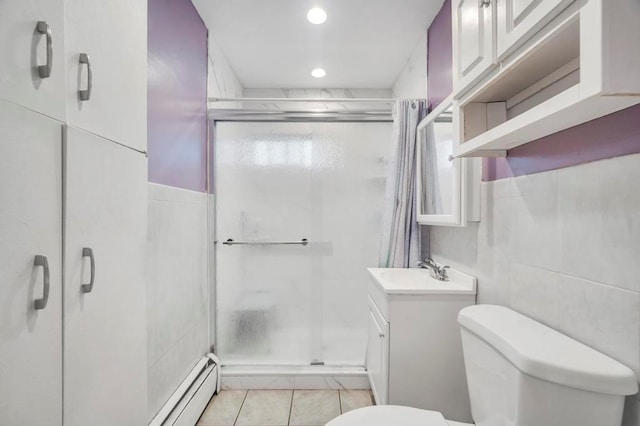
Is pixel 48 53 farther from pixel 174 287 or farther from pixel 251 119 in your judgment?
pixel 251 119

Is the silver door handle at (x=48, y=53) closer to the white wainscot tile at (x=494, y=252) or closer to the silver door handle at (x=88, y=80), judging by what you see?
the silver door handle at (x=88, y=80)

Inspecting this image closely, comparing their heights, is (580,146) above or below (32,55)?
below

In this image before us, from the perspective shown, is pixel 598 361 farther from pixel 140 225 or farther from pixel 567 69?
pixel 140 225

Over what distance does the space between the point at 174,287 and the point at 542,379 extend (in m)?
1.62

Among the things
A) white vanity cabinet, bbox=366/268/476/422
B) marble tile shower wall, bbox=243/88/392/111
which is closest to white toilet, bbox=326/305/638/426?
white vanity cabinet, bbox=366/268/476/422

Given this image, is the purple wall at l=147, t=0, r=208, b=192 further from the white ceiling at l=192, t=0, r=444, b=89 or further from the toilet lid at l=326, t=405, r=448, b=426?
the toilet lid at l=326, t=405, r=448, b=426

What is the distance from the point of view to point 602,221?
84 centimetres

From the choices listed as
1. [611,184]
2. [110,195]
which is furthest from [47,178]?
[611,184]

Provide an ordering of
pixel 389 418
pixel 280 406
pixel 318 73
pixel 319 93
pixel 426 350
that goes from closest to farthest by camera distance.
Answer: pixel 389 418, pixel 426 350, pixel 280 406, pixel 318 73, pixel 319 93

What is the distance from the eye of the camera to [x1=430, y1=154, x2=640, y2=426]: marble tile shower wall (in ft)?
2.52

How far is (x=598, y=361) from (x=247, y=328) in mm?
1971

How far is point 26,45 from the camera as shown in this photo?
638 millimetres

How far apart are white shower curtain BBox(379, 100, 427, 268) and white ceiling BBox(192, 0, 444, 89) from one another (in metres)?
A: 0.57

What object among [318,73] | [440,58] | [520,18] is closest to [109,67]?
[520,18]
